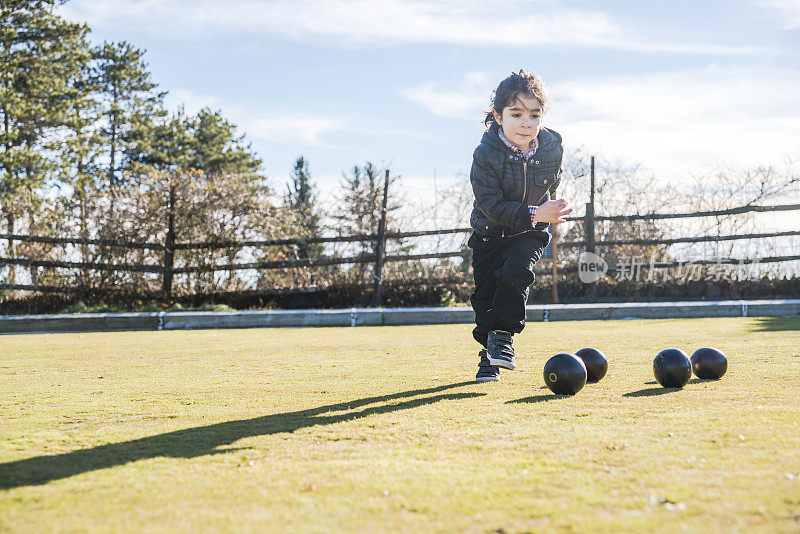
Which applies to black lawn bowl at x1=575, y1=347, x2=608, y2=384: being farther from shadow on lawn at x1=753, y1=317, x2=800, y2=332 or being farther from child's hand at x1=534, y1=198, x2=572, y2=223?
shadow on lawn at x1=753, y1=317, x2=800, y2=332

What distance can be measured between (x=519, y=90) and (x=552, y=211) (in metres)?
0.95

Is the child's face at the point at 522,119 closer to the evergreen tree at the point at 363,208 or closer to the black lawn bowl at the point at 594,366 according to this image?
the black lawn bowl at the point at 594,366

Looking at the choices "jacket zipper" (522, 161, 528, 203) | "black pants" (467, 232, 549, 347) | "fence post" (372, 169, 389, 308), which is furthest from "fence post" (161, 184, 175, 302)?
"jacket zipper" (522, 161, 528, 203)

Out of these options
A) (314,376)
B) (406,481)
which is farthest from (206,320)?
(406,481)

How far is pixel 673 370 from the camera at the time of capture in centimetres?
445

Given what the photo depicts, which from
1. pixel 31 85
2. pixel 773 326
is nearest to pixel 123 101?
pixel 31 85

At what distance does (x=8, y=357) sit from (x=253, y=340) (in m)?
2.93

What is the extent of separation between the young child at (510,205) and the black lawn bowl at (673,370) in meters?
0.92

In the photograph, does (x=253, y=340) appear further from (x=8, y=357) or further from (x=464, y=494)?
(x=464, y=494)

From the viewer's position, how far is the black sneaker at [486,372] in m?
5.02

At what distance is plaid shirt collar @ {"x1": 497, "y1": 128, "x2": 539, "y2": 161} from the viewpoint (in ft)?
16.7

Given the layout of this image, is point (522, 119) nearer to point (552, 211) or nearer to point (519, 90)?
point (519, 90)

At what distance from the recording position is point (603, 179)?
1891cm

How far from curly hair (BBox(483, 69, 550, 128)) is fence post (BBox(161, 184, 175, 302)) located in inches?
480
